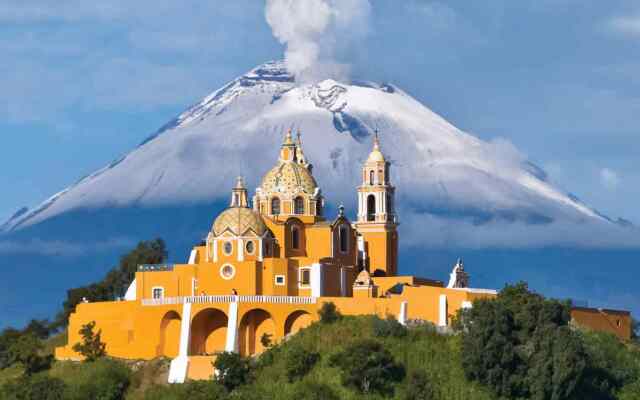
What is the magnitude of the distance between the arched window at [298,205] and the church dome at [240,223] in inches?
167

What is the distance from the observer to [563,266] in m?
168

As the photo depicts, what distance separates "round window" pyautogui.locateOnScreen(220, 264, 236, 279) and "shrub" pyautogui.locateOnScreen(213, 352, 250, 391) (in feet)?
15.0

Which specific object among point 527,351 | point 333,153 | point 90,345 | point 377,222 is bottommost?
point 527,351

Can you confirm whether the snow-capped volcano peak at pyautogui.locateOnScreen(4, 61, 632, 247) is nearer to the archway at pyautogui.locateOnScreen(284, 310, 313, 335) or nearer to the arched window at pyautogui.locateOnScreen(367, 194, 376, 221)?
the arched window at pyautogui.locateOnScreen(367, 194, 376, 221)

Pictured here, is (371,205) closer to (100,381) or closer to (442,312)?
(442,312)

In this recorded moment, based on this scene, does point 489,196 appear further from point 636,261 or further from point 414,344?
point 414,344

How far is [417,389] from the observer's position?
3039 inches

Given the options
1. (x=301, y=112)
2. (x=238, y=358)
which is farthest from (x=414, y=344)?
(x=301, y=112)

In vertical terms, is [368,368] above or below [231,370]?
below

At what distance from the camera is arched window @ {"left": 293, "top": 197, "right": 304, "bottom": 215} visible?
293 ft

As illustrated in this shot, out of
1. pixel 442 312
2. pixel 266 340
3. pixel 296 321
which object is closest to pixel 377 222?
pixel 296 321

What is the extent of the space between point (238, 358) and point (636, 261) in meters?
105

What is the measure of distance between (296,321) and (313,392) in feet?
23.3

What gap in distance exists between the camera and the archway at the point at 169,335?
276ft
